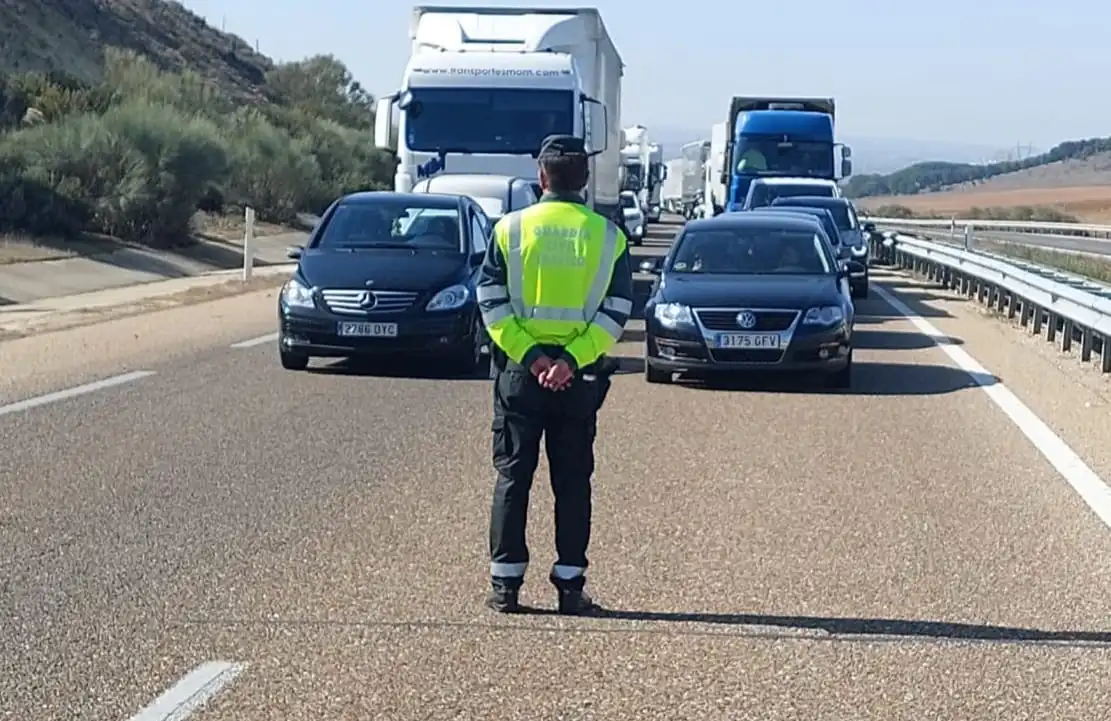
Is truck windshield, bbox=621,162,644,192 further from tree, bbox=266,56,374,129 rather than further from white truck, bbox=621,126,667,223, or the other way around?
tree, bbox=266,56,374,129

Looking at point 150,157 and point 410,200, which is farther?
point 150,157

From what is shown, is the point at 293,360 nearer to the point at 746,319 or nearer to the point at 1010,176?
the point at 746,319

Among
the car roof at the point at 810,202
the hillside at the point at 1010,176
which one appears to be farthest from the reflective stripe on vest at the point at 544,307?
the hillside at the point at 1010,176

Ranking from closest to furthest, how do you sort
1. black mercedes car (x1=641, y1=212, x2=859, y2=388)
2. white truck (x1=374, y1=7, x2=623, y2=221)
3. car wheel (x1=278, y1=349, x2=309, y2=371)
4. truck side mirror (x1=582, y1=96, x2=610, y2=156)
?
1. black mercedes car (x1=641, y1=212, x2=859, y2=388)
2. car wheel (x1=278, y1=349, x2=309, y2=371)
3. white truck (x1=374, y1=7, x2=623, y2=221)
4. truck side mirror (x1=582, y1=96, x2=610, y2=156)

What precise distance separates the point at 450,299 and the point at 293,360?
57.9 inches

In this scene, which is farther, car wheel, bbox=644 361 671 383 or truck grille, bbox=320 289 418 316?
truck grille, bbox=320 289 418 316

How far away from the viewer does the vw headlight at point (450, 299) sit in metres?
16.0

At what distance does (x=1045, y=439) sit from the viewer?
40.9 feet

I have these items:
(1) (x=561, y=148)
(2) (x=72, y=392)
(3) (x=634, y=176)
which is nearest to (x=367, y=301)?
(2) (x=72, y=392)

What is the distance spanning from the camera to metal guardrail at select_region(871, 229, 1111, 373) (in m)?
17.2

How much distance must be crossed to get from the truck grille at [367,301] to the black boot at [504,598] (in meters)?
8.79

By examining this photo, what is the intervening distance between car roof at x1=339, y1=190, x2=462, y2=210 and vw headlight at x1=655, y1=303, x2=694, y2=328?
292 centimetres

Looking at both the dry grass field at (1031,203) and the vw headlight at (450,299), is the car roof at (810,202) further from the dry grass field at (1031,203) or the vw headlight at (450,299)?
the dry grass field at (1031,203)

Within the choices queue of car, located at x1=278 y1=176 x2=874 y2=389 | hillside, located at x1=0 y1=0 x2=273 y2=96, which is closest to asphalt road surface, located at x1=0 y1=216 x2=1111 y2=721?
queue of car, located at x1=278 y1=176 x2=874 y2=389
